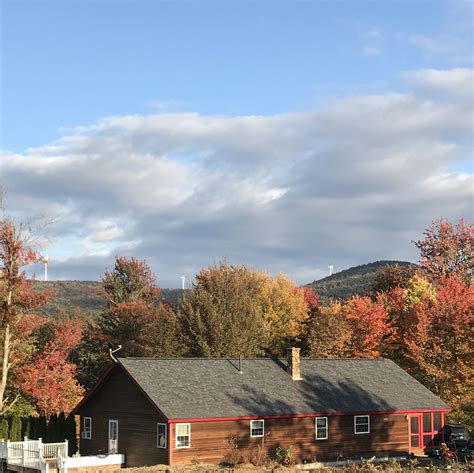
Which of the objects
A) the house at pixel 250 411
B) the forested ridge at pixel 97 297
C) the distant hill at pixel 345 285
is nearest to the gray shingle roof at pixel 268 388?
the house at pixel 250 411

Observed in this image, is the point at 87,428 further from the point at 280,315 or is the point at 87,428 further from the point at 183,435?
the point at 280,315

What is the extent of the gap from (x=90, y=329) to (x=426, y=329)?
37.8 meters

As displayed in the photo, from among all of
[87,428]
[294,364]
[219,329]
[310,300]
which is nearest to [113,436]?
[87,428]

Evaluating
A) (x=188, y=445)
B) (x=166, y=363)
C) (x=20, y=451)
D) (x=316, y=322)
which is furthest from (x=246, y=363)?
(x=316, y=322)

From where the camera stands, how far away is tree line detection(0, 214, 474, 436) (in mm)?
52406

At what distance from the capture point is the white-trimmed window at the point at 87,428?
45969 mm

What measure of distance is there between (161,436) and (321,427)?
964 centimetres

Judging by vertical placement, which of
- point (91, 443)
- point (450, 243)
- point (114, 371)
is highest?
point (450, 243)

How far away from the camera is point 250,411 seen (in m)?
41.5

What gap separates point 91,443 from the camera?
149 feet

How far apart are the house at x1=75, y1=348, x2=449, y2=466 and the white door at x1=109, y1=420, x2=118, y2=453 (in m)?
0.06

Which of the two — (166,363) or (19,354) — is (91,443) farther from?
(19,354)

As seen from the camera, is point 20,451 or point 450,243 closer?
point 20,451

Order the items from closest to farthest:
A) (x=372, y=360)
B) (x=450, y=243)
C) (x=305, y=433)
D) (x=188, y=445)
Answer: (x=188, y=445), (x=305, y=433), (x=372, y=360), (x=450, y=243)
